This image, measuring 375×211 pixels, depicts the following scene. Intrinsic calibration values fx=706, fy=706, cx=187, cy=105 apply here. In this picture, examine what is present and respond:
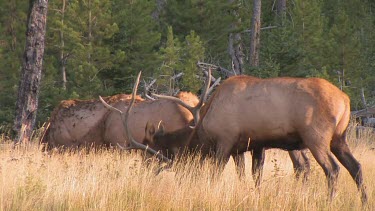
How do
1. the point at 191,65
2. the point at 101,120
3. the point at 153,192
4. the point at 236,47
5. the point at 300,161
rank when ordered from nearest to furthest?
the point at 153,192 < the point at 300,161 < the point at 101,120 < the point at 191,65 < the point at 236,47

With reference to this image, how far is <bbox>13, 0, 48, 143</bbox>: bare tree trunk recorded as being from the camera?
42.9 ft

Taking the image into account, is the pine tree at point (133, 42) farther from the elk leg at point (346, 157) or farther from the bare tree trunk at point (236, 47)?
the elk leg at point (346, 157)

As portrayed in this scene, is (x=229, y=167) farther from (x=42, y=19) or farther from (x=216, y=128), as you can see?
(x=42, y=19)

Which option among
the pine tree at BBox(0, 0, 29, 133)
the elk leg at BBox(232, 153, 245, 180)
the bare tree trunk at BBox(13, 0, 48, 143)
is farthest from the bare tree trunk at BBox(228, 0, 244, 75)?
the elk leg at BBox(232, 153, 245, 180)

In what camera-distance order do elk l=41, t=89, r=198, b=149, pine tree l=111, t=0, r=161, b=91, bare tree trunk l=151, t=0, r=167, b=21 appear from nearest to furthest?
elk l=41, t=89, r=198, b=149, pine tree l=111, t=0, r=161, b=91, bare tree trunk l=151, t=0, r=167, b=21

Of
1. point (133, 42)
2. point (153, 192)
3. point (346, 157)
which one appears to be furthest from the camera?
point (133, 42)

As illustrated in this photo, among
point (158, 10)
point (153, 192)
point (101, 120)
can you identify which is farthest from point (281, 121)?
point (158, 10)

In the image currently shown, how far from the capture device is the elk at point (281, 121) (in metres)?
7.62

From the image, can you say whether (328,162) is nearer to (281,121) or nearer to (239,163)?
(281,121)

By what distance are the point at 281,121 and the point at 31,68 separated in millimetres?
6808

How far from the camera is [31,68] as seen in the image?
1329 cm

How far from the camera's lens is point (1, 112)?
18.5 meters

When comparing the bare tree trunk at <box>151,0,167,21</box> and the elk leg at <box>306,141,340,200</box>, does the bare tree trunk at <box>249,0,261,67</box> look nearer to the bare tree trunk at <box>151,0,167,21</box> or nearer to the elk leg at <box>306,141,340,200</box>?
the bare tree trunk at <box>151,0,167,21</box>

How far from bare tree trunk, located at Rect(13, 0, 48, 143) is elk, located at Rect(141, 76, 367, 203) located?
5.41m
